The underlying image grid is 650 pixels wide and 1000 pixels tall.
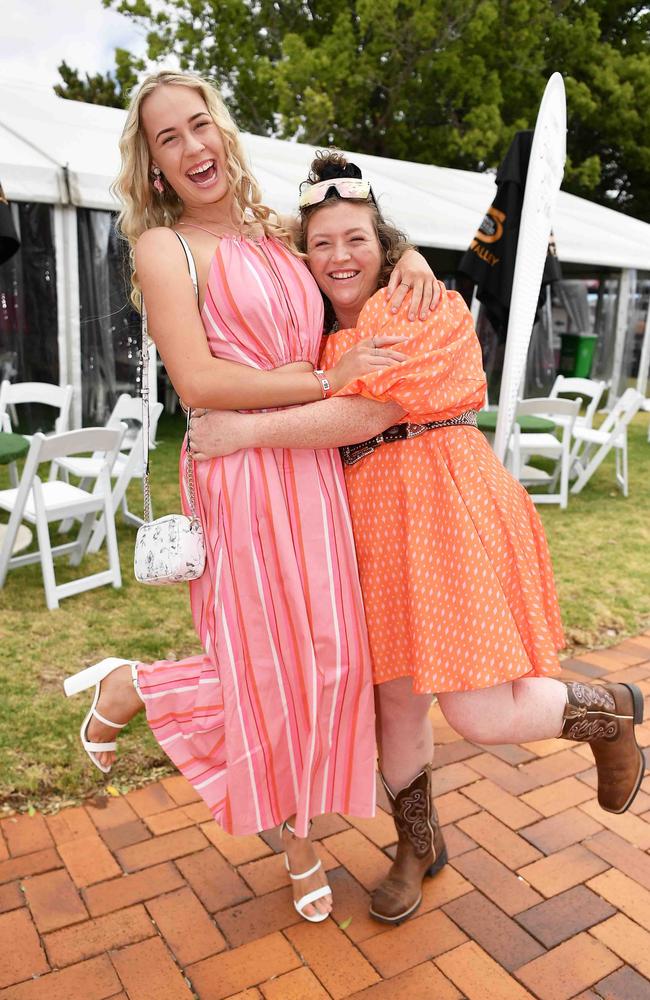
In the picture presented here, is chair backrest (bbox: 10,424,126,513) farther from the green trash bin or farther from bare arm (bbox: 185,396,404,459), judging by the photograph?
the green trash bin

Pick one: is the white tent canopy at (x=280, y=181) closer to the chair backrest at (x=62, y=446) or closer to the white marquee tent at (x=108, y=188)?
the white marquee tent at (x=108, y=188)

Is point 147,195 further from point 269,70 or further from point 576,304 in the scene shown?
point 269,70

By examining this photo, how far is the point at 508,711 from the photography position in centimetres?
176

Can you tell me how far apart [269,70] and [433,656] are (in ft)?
52.8

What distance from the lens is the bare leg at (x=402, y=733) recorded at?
1.96 metres

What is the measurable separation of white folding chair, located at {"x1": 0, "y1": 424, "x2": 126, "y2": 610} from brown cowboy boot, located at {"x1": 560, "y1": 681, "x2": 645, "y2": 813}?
9.08ft

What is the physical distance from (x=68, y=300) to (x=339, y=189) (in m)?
6.22

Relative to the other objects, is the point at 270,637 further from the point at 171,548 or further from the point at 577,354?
the point at 577,354

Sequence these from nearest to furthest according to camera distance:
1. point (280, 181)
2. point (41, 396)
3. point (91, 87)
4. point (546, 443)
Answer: point (41, 396), point (546, 443), point (280, 181), point (91, 87)

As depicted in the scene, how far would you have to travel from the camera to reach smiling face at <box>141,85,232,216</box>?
1.72 meters

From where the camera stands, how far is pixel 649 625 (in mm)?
4043

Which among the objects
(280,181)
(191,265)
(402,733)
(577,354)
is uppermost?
(280,181)

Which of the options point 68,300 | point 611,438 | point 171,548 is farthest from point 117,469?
point 611,438

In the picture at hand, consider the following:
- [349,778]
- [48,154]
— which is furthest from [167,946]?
[48,154]
